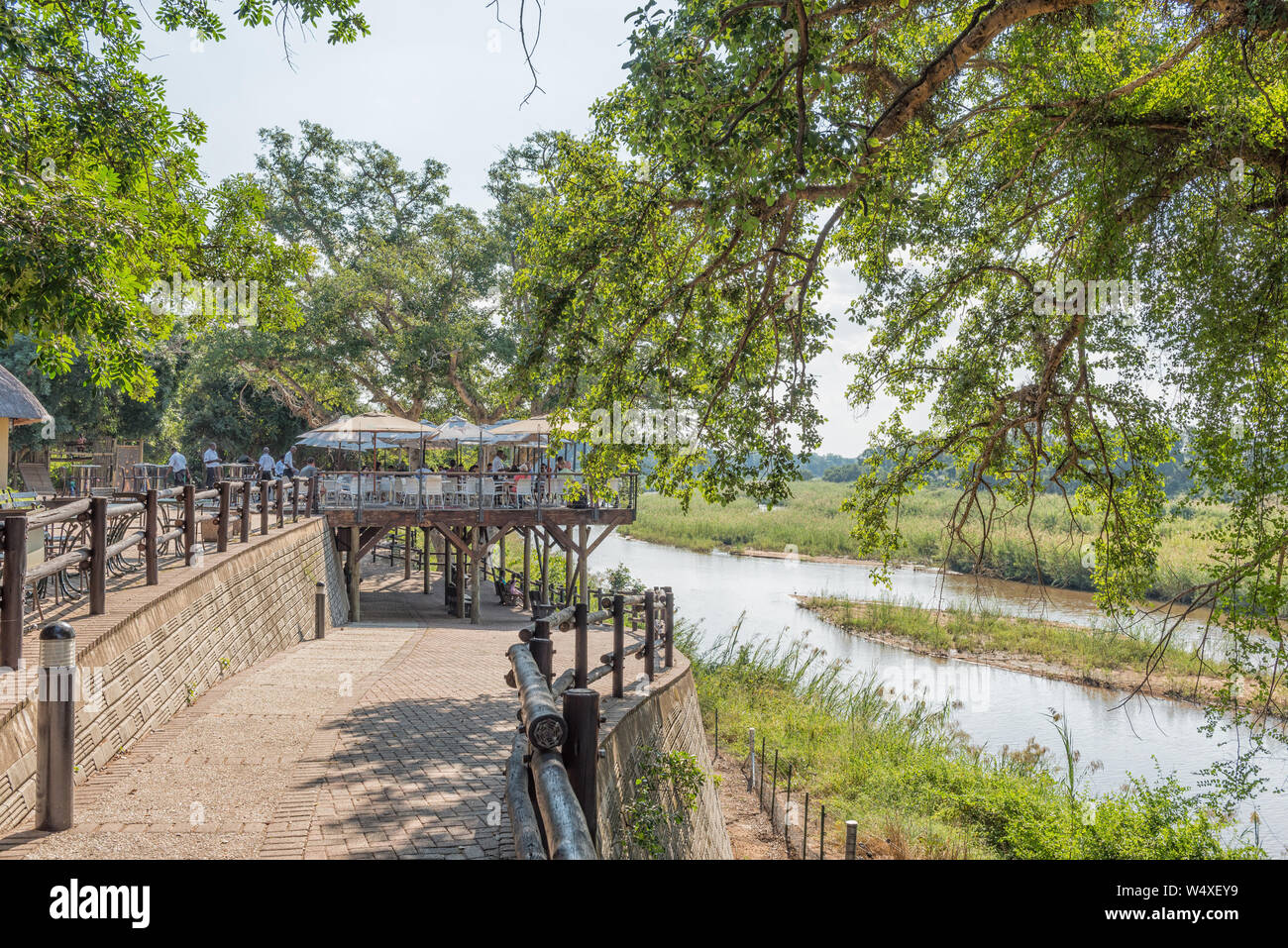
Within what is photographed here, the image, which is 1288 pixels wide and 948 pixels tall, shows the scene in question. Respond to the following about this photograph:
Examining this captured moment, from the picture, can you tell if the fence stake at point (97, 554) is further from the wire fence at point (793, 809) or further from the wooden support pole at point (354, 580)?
the wooden support pole at point (354, 580)

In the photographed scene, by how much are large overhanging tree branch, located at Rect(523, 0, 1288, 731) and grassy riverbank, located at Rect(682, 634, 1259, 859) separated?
3.35m

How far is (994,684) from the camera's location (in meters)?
22.7

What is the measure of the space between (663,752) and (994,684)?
16725 mm

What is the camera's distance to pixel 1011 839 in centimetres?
1195

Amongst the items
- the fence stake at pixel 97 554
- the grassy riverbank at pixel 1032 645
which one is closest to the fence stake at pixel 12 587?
the fence stake at pixel 97 554

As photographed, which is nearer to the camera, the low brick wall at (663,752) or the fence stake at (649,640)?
the low brick wall at (663,752)

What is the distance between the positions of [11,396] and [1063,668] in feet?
80.9

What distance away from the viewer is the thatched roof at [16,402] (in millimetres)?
15609

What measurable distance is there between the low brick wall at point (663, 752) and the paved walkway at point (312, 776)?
0.78 metres

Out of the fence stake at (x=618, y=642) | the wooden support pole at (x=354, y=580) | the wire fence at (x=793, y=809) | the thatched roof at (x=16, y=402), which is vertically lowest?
the wire fence at (x=793, y=809)

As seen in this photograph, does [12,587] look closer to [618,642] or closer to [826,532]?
[618,642]

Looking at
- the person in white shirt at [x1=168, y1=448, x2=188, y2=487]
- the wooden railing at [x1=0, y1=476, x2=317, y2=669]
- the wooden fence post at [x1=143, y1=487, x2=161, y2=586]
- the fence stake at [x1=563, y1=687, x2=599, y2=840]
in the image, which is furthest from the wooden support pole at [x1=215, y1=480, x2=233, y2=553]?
the person in white shirt at [x1=168, y1=448, x2=188, y2=487]
